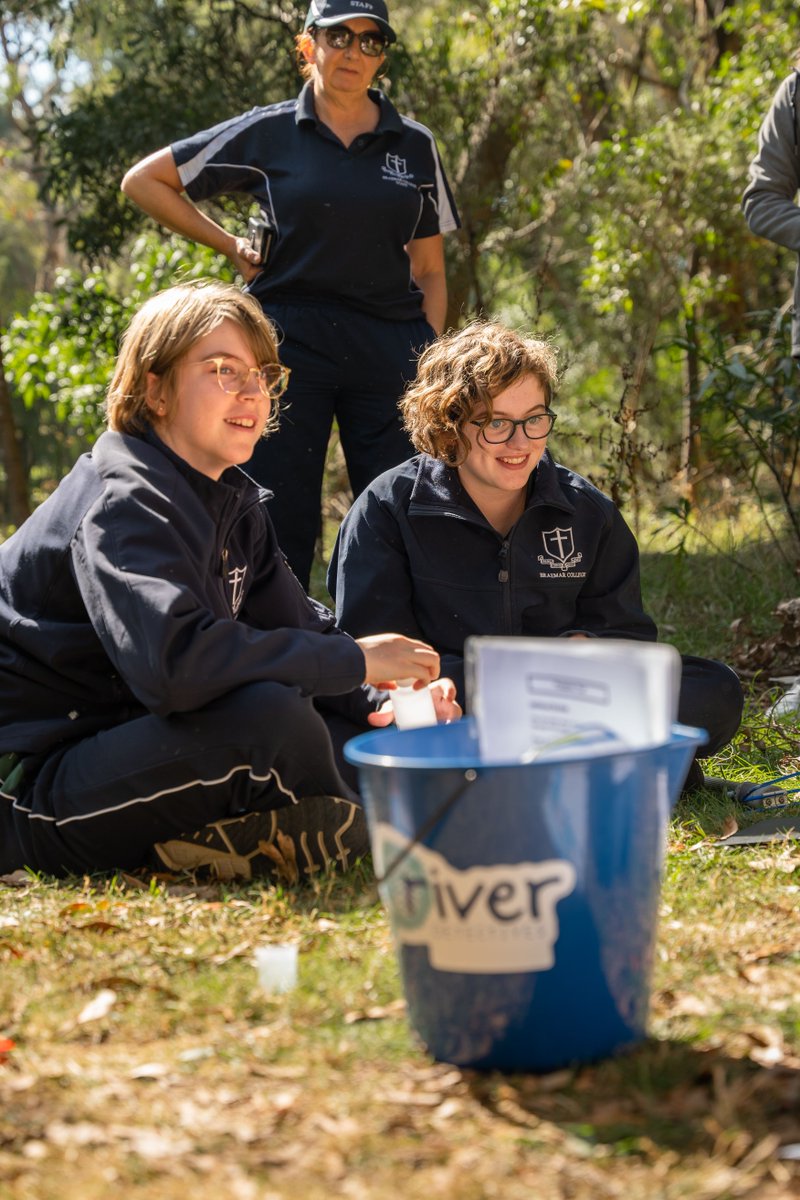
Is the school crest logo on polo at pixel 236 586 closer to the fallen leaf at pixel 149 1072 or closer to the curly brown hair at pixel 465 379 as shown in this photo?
the curly brown hair at pixel 465 379

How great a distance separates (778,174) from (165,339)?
2852 mm

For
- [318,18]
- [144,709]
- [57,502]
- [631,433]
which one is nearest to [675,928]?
[144,709]

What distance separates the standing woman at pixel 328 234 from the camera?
15.9 feet

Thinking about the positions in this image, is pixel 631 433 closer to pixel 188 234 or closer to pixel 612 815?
pixel 188 234

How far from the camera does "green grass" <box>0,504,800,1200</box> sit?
1.83 metres

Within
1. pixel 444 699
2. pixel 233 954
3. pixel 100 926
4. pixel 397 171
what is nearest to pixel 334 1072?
pixel 233 954

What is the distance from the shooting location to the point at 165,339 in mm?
3246

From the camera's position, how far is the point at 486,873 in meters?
2.06

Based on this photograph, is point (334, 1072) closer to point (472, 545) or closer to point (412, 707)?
point (412, 707)

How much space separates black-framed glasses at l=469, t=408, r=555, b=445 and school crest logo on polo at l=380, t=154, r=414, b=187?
155cm

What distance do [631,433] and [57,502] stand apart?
14.7 feet

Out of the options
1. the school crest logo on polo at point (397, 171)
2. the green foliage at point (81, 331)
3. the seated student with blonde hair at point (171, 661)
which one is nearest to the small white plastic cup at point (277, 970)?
the seated student with blonde hair at point (171, 661)

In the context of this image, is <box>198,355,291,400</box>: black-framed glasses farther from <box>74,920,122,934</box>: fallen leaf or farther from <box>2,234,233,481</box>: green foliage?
<box>2,234,233,481</box>: green foliage

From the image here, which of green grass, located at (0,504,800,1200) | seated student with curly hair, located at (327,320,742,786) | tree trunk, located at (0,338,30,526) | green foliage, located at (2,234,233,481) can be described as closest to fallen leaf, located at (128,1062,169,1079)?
green grass, located at (0,504,800,1200)
